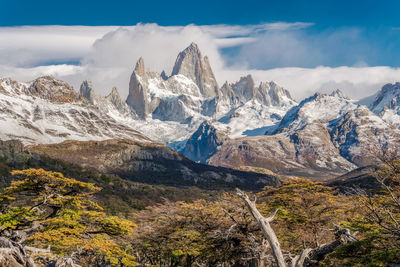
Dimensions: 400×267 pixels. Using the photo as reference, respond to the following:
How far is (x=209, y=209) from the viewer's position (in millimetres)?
36625

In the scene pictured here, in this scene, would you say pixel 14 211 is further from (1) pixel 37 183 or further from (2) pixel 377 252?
(2) pixel 377 252

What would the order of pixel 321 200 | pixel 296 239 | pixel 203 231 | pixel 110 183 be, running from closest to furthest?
pixel 203 231, pixel 296 239, pixel 321 200, pixel 110 183

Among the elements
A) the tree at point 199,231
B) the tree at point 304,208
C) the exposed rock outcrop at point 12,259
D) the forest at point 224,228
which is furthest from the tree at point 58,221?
the tree at point 304,208

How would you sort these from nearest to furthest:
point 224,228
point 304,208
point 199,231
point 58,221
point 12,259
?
point 12,259 → point 58,221 → point 224,228 → point 199,231 → point 304,208

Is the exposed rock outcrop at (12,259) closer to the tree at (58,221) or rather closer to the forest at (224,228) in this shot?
the forest at (224,228)

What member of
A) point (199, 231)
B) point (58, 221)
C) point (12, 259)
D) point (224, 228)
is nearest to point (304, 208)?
point (224, 228)

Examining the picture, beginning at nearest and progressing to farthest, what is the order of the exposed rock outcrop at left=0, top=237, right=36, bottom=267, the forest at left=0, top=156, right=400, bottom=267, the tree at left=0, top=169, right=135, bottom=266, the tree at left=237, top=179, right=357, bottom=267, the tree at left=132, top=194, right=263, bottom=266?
the exposed rock outcrop at left=0, top=237, right=36, bottom=267 < the forest at left=0, top=156, right=400, bottom=267 < the tree at left=0, top=169, right=135, bottom=266 < the tree at left=132, top=194, right=263, bottom=266 < the tree at left=237, top=179, right=357, bottom=267

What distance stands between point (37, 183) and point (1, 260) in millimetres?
13804

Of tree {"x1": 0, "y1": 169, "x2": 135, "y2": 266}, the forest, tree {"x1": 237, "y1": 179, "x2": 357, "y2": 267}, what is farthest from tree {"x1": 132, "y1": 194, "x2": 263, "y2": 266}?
tree {"x1": 0, "y1": 169, "x2": 135, "y2": 266}

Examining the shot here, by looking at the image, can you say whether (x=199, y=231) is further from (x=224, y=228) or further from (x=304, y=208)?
(x=304, y=208)

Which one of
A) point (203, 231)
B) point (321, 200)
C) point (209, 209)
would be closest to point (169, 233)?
point (209, 209)

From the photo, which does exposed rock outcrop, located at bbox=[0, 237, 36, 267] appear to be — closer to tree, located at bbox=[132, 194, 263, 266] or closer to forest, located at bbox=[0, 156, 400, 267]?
forest, located at bbox=[0, 156, 400, 267]

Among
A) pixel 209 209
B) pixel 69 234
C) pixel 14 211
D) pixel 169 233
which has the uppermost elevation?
pixel 14 211

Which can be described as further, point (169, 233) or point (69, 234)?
point (169, 233)
